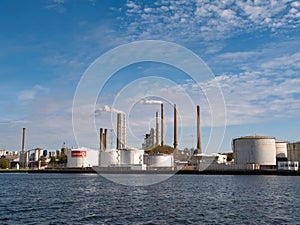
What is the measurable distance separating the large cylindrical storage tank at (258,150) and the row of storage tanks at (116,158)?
3895 cm

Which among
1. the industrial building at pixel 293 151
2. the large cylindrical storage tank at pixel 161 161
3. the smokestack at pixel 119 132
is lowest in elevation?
the large cylindrical storage tank at pixel 161 161

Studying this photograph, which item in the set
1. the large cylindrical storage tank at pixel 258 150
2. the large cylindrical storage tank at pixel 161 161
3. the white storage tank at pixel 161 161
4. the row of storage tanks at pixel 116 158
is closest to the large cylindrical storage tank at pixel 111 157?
the row of storage tanks at pixel 116 158

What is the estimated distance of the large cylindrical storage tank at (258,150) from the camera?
454 feet

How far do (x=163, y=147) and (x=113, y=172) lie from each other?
40080 millimetres

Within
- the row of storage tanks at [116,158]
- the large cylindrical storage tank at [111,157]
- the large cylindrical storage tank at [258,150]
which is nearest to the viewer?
the large cylindrical storage tank at [258,150]

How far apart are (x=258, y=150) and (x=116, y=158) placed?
7250 centimetres

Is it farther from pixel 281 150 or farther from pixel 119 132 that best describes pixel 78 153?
pixel 281 150

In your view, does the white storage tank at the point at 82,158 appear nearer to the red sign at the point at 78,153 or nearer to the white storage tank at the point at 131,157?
the red sign at the point at 78,153

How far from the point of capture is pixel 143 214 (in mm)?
33844

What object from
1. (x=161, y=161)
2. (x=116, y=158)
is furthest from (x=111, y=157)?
(x=161, y=161)

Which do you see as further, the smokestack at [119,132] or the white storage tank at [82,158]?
the smokestack at [119,132]

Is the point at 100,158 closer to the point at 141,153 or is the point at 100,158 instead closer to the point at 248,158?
the point at 141,153

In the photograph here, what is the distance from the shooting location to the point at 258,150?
13838cm

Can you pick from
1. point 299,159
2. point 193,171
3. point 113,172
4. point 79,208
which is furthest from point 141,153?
point 79,208
